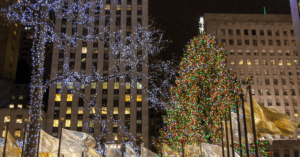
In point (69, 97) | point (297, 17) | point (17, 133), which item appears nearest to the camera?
point (297, 17)

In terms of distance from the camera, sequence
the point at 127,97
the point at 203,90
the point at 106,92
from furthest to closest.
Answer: the point at 106,92, the point at 127,97, the point at 203,90

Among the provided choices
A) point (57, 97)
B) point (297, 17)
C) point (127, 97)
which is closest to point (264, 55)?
point (127, 97)

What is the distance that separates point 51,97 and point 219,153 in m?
55.8

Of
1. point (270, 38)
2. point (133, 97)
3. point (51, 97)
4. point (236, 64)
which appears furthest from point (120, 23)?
point (270, 38)

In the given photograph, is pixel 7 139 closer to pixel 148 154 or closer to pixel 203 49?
pixel 148 154

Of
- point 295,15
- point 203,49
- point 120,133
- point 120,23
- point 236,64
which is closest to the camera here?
point 203,49

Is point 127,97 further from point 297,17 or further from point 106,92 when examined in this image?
point 297,17

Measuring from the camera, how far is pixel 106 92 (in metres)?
64.9

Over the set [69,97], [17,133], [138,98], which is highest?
[69,97]

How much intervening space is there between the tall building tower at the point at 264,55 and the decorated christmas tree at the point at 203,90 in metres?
50.5

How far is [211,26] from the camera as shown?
77.2 meters

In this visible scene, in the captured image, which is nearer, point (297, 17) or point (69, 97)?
point (297, 17)

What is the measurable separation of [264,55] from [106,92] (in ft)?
147

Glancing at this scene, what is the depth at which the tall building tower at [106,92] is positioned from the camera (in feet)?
204
